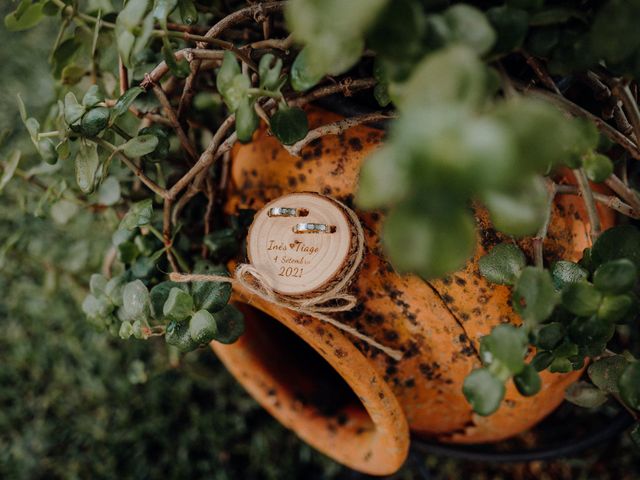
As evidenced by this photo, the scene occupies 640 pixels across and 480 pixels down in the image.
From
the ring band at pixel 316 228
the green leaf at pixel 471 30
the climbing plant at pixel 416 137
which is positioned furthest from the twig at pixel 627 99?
the ring band at pixel 316 228

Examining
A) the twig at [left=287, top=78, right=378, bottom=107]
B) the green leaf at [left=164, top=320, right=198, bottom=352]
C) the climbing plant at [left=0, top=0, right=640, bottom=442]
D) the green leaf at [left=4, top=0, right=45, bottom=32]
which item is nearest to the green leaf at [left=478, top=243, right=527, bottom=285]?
the climbing plant at [left=0, top=0, right=640, bottom=442]

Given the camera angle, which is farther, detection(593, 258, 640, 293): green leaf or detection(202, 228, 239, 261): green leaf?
detection(202, 228, 239, 261): green leaf

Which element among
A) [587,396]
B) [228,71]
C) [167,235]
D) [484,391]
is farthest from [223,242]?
[587,396]

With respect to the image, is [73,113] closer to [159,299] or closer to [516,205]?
[159,299]

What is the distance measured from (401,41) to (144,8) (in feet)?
0.96

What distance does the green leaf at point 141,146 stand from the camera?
0.66 m

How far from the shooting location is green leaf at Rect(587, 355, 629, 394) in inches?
26.2

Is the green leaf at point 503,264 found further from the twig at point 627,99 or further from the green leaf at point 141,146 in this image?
the green leaf at point 141,146

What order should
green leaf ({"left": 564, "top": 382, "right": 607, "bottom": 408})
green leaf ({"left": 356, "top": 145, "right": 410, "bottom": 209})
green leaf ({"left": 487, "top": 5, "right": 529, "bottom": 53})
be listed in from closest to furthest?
green leaf ({"left": 356, "top": 145, "right": 410, "bottom": 209}), green leaf ({"left": 487, "top": 5, "right": 529, "bottom": 53}), green leaf ({"left": 564, "top": 382, "right": 607, "bottom": 408})

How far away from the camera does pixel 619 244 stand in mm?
599

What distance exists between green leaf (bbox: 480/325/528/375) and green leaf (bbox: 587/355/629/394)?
0.22 metres

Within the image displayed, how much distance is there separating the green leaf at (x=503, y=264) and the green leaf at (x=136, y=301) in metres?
0.39

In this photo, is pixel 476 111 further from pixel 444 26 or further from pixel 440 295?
pixel 440 295

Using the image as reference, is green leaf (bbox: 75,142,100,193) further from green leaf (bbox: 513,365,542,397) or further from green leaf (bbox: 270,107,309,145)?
green leaf (bbox: 513,365,542,397)
